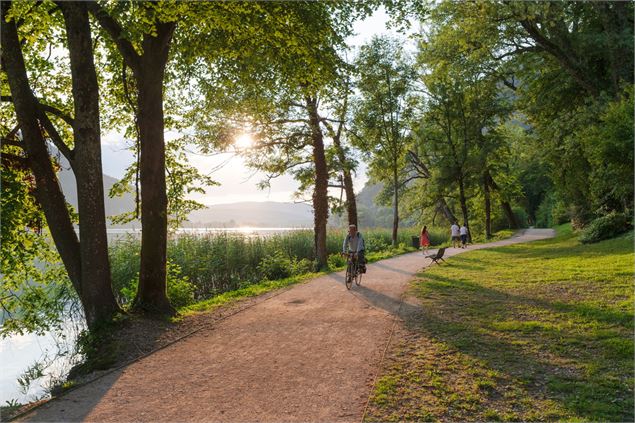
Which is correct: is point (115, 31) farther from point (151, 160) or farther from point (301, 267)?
point (301, 267)

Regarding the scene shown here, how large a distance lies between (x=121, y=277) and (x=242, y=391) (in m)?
9.52

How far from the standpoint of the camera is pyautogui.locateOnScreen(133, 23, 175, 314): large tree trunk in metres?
9.88

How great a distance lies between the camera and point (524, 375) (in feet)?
19.3

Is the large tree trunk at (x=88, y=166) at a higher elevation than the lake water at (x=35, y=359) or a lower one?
A: higher

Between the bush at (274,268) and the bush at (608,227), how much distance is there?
15256mm

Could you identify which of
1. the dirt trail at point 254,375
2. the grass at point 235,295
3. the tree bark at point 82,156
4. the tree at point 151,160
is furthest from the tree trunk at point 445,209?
the tree bark at point 82,156

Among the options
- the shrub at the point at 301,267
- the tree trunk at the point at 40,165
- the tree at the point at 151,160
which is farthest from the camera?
the shrub at the point at 301,267

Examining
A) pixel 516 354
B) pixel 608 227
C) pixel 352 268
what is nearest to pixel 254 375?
pixel 516 354

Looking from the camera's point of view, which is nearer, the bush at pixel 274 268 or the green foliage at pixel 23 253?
the green foliage at pixel 23 253

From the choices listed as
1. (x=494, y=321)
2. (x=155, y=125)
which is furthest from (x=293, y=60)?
(x=494, y=321)

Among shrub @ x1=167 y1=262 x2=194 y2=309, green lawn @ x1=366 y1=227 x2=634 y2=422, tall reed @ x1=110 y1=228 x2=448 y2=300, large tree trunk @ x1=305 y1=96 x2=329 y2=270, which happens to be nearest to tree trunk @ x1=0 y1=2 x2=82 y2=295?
shrub @ x1=167 y1=262 x2=194 y2=309

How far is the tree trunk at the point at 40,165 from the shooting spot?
9258 millimetres

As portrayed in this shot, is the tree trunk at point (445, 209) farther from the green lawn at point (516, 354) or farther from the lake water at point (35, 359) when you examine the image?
the lake water at point (35, 359)

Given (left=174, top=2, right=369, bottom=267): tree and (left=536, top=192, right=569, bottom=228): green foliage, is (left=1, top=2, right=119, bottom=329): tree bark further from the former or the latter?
(left=536, top=192, right=569, bottom=228): green foliage
